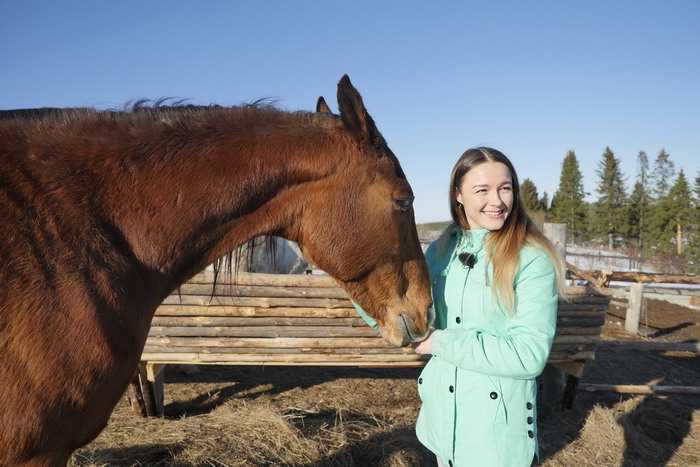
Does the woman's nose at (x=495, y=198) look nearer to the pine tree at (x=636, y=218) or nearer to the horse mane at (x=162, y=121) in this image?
the horse mane at (x=162, y=121)

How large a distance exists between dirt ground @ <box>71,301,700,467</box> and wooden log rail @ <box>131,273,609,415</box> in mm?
577

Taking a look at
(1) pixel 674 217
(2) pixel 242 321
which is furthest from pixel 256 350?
(1) pixel 674 217

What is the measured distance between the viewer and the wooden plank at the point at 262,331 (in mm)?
4168

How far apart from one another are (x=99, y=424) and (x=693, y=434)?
6075mm

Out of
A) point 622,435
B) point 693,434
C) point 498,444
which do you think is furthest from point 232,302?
point 693,434

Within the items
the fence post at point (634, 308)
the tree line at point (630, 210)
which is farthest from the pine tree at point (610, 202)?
the fence post at point (634, 308)

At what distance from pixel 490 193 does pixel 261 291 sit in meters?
2.59

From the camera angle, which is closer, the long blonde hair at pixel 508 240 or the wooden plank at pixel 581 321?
the long blonde hair at pixel 508 240

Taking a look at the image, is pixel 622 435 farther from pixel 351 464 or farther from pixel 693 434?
pixel 351 464

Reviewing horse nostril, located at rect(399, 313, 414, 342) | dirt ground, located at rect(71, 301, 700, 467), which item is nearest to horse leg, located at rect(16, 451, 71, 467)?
horse nostril, located at rect(399, 313, 414, 342)

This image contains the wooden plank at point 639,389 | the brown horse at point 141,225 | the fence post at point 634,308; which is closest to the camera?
the brown horse at point 141,225

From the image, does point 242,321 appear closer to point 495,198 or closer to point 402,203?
point 402,203

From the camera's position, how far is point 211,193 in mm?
1862

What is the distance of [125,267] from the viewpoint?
1.66 meters
